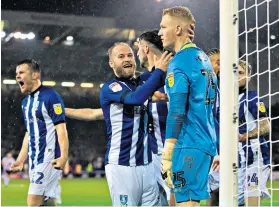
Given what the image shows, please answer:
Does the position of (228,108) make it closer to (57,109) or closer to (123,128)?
(123,128)

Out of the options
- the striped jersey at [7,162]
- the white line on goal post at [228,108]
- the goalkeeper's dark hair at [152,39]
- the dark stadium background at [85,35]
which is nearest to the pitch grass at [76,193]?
the striped jersey at [7,162]

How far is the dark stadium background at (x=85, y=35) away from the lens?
7941mm

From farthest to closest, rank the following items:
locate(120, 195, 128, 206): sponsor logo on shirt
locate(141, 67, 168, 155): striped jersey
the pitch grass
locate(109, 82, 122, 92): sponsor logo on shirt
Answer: the pitch grass, locate(141, 67, 168, 155): striped jersey, locate(109, 82, 122, 92): sponsor logo on shirt, locate(120, 195, 128, 206): sponsor logo on shirt

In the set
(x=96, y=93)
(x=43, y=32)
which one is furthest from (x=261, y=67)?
(x=43, y=32)

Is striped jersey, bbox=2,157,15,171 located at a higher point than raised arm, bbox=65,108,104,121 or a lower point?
lower

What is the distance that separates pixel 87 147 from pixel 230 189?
7381mm

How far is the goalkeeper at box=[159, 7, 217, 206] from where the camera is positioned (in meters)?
2.85

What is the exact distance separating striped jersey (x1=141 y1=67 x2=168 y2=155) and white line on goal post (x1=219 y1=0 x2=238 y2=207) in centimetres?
133

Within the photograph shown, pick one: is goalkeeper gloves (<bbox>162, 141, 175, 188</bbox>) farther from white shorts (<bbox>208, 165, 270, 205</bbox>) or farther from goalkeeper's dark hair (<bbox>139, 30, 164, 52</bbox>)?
white shorts (<bbox>208, 165, 270, 205</bbox>)

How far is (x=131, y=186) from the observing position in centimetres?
365

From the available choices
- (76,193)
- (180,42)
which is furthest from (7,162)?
(180,42)

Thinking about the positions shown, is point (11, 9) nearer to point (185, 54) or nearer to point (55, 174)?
point (55, 174)

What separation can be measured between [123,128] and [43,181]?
121cm

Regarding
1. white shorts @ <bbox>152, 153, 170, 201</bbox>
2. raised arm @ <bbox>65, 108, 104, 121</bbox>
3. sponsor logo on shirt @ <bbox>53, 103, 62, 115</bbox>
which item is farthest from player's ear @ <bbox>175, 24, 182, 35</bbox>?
sponsor logo on shirt @ <bbox>53, 103, 62, 115</bbox>
